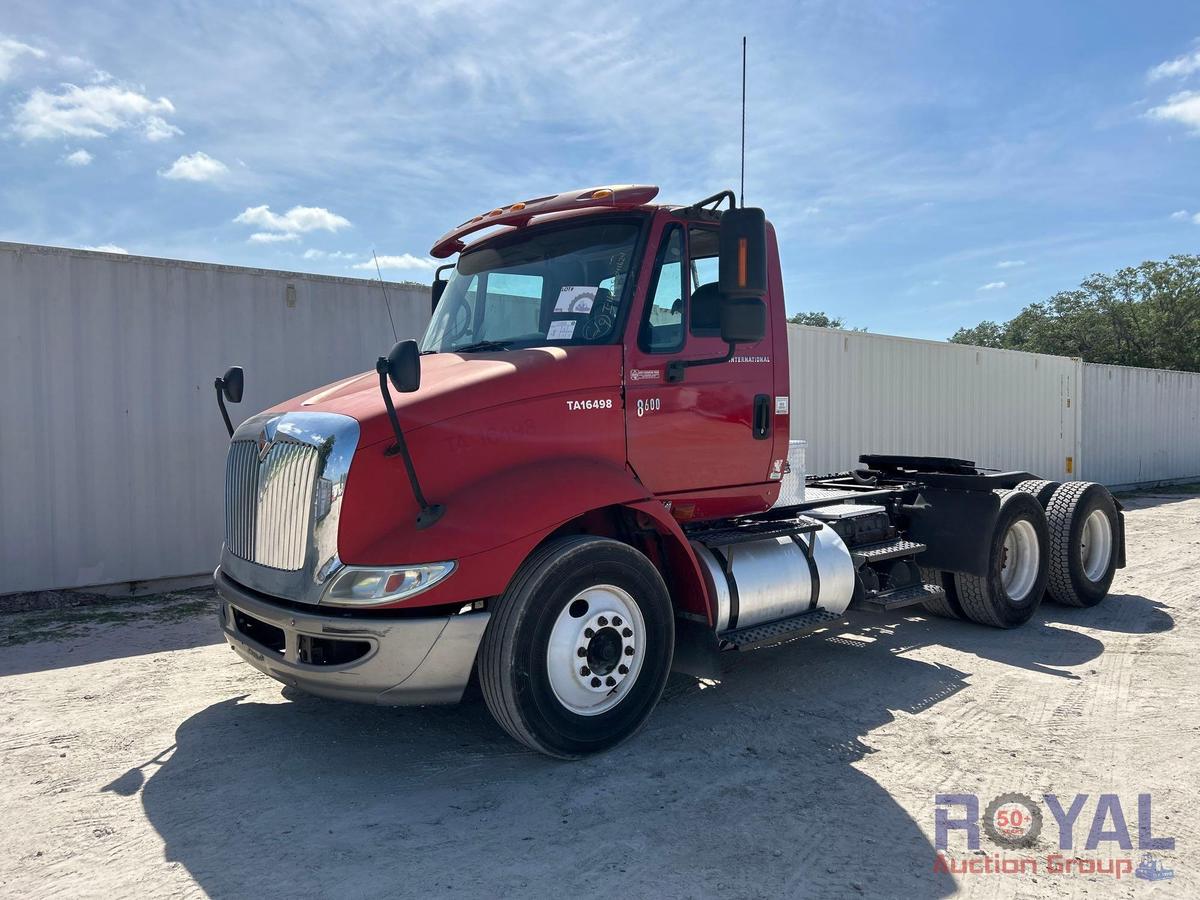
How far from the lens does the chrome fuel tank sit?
469cm

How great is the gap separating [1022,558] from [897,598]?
1927 millimetres

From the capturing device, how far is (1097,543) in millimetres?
7785

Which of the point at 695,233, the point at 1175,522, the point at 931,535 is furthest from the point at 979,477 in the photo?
the point at 1175,522

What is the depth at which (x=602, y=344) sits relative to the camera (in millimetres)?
4398

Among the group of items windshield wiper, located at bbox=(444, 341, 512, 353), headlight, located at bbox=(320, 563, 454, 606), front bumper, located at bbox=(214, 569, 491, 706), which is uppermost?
windshield wiper, located at bbox=(444, 341, 512, 353)

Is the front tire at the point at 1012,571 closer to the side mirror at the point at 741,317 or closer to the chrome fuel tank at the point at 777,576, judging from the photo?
the chrome fuel tank at the point at 777,576

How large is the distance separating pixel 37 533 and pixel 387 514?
17.7 feet

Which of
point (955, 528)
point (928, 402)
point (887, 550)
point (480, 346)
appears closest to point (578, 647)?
point (480, 346)

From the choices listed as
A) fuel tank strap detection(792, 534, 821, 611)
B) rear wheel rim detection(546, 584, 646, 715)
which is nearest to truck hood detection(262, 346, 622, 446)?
rear wheel rim detection(546, 584, 646, 715)

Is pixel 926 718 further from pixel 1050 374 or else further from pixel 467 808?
pixel 1050 374

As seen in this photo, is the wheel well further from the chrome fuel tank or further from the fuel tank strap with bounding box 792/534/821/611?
the fuel tank strap with bounding box 792/534/821/611

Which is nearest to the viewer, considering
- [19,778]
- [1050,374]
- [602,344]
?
[19,778]

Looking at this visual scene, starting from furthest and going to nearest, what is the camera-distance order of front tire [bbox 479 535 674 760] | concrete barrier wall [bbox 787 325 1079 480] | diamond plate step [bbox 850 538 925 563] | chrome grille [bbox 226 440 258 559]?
1. concrete barrier wall [bbox 787 325 1079 480]
2. diamond plate step [bbox 850 538 925 563]
3. chrome grille [bbox 226 440 258 559]
4. front tire [bbox 479 535 674 760]

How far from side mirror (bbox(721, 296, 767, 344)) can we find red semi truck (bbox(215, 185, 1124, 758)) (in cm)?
1
